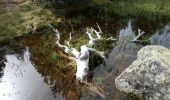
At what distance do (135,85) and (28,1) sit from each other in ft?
32.8

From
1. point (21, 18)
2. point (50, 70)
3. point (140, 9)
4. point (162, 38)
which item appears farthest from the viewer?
point (140, 9)

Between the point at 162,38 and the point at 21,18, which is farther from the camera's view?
the point at 21,18

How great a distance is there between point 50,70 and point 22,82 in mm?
1084

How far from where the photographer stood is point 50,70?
9.66 metres

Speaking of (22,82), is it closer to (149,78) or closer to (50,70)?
(50,70)

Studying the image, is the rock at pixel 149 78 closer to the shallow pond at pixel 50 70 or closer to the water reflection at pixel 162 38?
the shallow pond at pixel 50 70

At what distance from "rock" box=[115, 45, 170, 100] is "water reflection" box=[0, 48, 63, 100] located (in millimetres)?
1942

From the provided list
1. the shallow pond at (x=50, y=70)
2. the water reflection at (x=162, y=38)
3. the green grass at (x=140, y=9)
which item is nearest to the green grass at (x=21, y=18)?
the shallow pond at (x=50, y=70)

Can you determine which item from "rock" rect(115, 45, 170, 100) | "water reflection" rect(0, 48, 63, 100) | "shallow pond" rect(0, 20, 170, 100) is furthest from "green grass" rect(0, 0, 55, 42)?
"rock" rect(115, 45, 170, 100)

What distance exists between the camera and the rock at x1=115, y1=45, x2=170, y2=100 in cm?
756

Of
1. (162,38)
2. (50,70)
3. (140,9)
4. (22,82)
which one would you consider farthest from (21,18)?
(162,38)

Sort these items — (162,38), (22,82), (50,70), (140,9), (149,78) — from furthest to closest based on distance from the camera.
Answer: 1. (140,9)
2. (162,38)
3. (50,70)
4. (22,82)
5. (149,78)

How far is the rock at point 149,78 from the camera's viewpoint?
24.8 feet

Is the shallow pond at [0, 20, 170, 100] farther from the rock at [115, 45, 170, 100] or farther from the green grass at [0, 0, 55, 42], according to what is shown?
the green grass at [0, 0, 55, 42]
